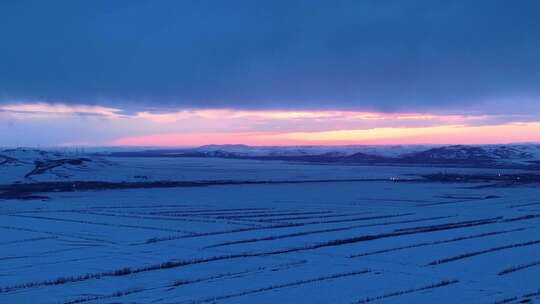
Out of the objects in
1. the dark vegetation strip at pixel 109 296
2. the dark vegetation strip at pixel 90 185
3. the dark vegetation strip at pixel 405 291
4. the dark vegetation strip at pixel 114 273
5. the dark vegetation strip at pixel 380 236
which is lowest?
the dark vegetation strip at pixel 90 185

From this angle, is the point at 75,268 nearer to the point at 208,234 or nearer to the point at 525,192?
the point at 208,234

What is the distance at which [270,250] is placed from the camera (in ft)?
53.7

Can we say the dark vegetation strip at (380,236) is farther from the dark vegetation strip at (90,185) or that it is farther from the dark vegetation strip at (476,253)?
the dark vegetation strip at (90,185)

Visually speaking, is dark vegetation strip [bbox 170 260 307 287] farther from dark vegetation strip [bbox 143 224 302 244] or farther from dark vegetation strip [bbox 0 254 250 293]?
dark vegetation strip [bbox 143 224 302 244]

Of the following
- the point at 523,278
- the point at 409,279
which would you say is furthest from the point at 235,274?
the point at 523,278

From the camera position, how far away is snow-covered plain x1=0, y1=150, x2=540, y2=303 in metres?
11.6

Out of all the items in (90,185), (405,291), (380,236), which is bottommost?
(90,185)

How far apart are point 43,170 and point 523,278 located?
49.0m

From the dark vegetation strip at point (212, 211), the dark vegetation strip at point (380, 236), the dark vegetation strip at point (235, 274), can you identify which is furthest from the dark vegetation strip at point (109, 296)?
the dark vegetation strip at point (212, 211)

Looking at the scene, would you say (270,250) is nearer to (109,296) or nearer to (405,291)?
(405,291)

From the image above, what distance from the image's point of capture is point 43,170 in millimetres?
55375

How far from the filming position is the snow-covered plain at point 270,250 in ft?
38.1

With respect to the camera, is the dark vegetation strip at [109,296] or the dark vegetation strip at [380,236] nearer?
the dark vegetation strip at [109,296]

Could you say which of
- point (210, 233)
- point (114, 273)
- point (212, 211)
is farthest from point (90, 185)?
point (114, 273)
